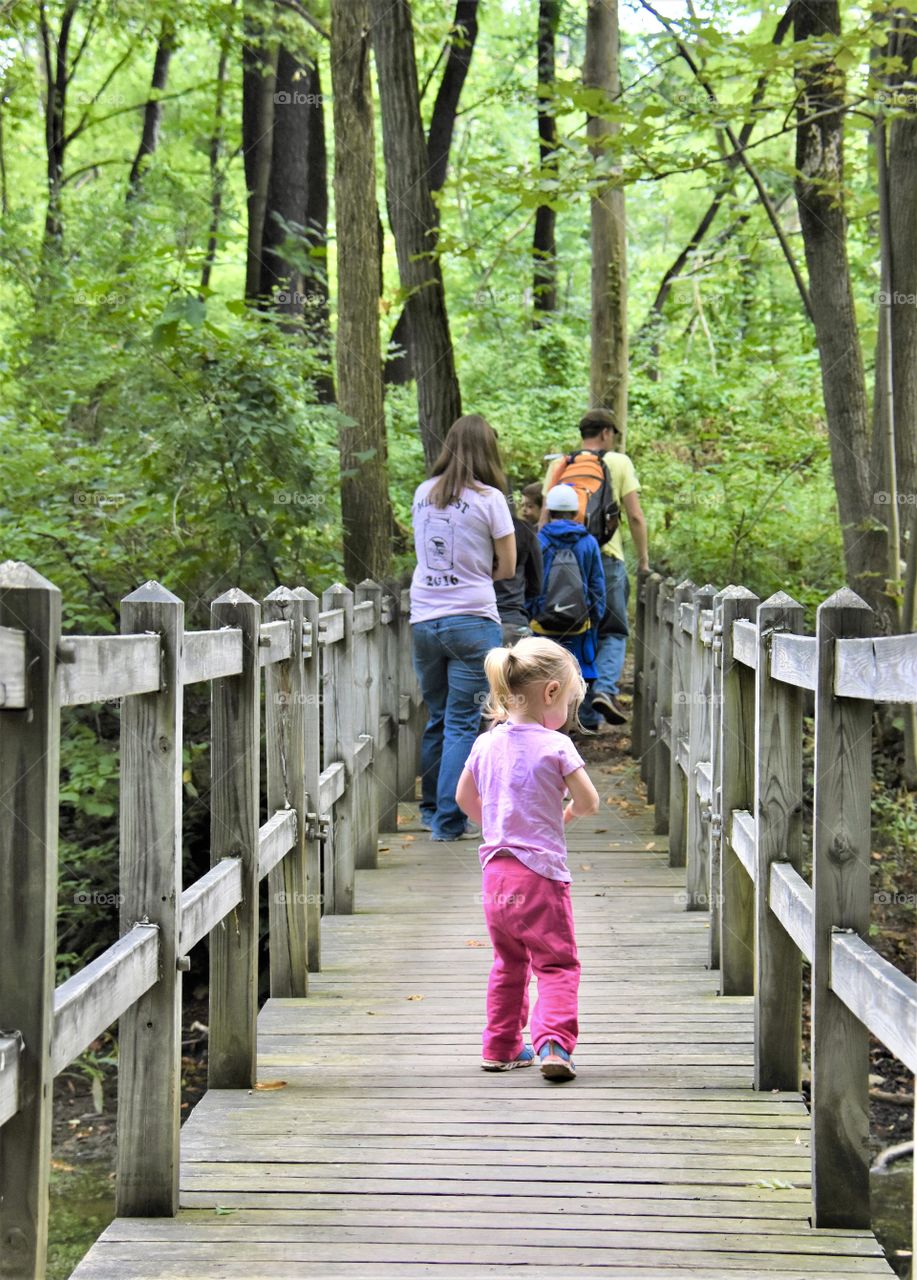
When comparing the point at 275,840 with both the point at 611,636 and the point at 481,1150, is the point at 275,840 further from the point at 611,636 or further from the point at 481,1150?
the point at 611,636

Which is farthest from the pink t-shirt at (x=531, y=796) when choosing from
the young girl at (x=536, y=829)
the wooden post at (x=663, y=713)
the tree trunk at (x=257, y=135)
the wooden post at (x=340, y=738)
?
the tree trunk at (x=257, y=135)

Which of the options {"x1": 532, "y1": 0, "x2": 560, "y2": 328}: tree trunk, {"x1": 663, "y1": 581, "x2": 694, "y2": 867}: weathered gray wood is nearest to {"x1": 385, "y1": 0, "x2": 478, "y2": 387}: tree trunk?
{"x1": 532, "y1": 0, "x2": 560, "y2": 328}: tree trunk

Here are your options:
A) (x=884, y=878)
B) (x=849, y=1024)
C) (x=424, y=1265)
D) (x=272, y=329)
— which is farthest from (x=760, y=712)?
(x=272, y=329)

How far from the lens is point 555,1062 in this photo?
4.80 meters

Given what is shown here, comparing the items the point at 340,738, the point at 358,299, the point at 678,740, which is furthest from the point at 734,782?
the point at 358,299

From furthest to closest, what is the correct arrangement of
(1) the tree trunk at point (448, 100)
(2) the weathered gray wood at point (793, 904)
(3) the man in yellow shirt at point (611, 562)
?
(1) the tree trunk at point (448, 100) → (3) the man in yellow shirt at point (611, 562) → (2) the weathered gray wood at point (793, 904)

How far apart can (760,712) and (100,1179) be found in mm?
4617

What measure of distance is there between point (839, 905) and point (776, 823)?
3.18ft

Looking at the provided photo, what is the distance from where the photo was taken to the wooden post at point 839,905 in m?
3.58

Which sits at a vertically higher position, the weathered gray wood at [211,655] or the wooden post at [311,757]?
the weathered gray wood at [211,655]

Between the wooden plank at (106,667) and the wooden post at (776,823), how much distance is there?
78.2 inches

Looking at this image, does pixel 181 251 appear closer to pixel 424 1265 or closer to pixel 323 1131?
pixel 323 1131

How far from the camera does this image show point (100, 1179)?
7.36 metres

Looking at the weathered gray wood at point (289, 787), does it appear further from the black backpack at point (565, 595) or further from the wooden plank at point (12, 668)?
the black backpack at point (565, 595)
